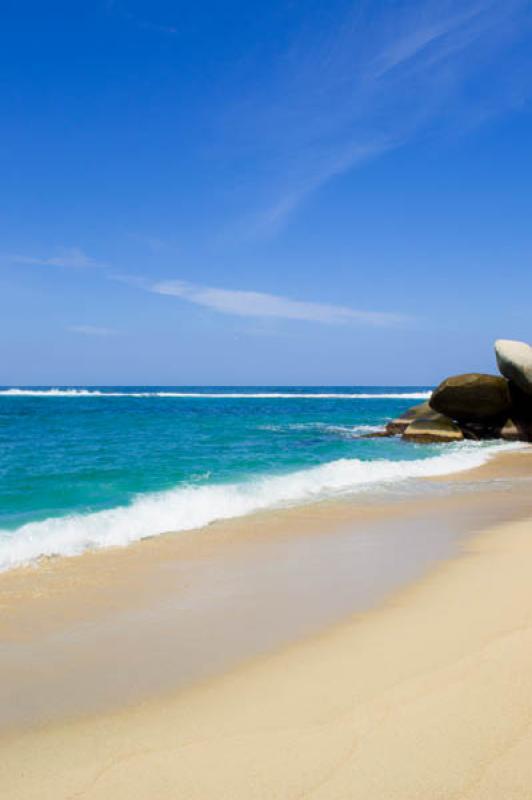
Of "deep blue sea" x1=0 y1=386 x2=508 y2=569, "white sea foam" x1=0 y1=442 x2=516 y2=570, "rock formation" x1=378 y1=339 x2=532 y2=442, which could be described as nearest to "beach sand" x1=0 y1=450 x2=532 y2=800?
"white sea foam" x1=0 y1=442 x2=516 y2=570

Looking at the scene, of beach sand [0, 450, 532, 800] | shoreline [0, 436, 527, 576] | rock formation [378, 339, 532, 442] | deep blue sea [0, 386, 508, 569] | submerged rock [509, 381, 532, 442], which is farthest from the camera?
submerged rock [509, 381, 532, 442]

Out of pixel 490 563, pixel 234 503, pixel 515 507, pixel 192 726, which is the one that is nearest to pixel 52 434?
pixel 234 503

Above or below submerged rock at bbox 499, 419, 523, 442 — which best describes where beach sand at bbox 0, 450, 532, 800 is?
above

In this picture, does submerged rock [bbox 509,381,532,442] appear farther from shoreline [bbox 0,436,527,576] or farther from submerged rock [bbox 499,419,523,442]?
shoreline [bbox 0,436,527,576]

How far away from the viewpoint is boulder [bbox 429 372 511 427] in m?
22.8

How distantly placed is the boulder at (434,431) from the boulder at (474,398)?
470mm

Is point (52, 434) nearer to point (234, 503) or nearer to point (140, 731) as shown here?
point (234, 503)

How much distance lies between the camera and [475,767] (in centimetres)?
250

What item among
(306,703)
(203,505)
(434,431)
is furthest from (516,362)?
(306,703)

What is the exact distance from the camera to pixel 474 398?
75.9ft

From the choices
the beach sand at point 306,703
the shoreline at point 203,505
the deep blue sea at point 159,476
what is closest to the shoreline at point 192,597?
the beach sand at point 306,703

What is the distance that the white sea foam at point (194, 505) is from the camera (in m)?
7.72

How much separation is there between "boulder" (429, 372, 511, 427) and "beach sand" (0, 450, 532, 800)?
58.6 feet

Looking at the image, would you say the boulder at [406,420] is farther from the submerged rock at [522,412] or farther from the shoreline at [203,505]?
the shoreline at [203,505]
